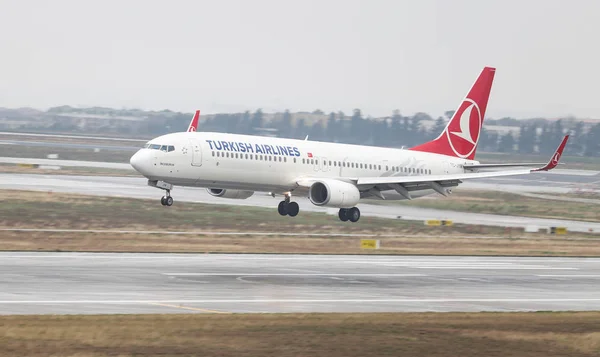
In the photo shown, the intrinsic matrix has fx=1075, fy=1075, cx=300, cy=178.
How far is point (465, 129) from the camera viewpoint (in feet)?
239

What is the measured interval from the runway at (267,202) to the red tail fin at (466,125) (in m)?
5.10

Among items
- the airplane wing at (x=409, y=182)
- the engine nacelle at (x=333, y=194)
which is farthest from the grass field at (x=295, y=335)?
the airplane wing at (x=409, y=182)

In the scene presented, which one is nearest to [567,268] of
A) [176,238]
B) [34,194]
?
[176,238]

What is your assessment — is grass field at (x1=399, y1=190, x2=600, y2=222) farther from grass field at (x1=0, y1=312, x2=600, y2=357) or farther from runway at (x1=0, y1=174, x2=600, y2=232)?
grass field at (x1=0, y1=312, x2=600, y2=357)

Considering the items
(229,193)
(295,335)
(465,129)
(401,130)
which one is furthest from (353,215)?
(401,130)

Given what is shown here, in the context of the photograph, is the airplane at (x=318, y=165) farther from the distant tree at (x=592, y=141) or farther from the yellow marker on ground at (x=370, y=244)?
the distant tree at (x=592, y=141)

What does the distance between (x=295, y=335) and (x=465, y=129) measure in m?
48.5

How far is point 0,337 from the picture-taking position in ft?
80.2

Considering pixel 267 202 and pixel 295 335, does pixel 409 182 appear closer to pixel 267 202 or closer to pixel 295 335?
pixel 267 202

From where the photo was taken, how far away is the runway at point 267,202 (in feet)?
247

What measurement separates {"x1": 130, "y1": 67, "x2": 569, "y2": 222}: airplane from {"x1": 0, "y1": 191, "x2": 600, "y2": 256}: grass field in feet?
8.15

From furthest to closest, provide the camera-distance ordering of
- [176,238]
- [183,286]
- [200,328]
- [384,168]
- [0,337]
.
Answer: [384,168] < [176,238] < [183,286] < [200,328] < [0,337]

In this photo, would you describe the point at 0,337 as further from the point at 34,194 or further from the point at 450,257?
the point at 34,194

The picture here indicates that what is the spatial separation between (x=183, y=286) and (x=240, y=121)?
154 m
